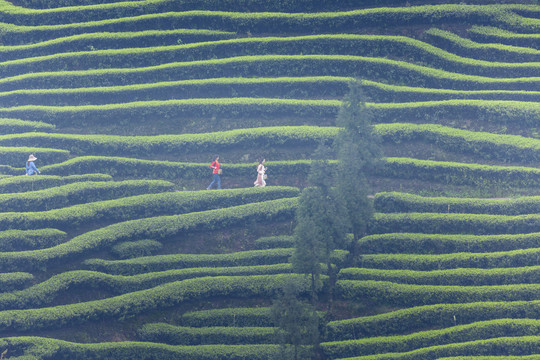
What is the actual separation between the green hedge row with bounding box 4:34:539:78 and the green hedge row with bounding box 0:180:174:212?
11156mm

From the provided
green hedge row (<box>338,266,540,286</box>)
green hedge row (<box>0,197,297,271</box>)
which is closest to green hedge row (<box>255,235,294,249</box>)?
green hedge row (<box>0,197,297,271</box>)

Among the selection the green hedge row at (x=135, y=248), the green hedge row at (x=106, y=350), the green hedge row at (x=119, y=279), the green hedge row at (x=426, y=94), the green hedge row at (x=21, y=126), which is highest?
the green hedge row at (x=426, y=94)

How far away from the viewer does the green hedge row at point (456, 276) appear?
1024 inches

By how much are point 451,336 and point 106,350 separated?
12100 millimetres

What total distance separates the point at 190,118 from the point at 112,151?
177 inches

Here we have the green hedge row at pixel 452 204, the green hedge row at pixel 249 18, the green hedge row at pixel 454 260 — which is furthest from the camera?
the green hedge row at pixel 249 18

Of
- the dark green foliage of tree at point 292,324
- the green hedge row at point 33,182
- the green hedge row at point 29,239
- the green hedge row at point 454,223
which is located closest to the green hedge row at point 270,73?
the green hedge row at point 33,182

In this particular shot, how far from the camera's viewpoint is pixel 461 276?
86.2ft

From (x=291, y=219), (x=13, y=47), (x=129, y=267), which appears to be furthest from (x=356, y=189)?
(x=13, y=47)

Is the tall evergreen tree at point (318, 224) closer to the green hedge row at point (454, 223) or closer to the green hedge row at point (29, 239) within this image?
the green hedge row at point (454, 223)

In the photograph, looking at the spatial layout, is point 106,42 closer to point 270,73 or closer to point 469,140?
point 270,73

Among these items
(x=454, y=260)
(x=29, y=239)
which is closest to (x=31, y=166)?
(x=29, y=239)

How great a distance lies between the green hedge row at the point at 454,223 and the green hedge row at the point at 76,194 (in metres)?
10.3

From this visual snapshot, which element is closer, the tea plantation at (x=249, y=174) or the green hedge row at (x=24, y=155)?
the tea plantation at (x=249, y=174)
